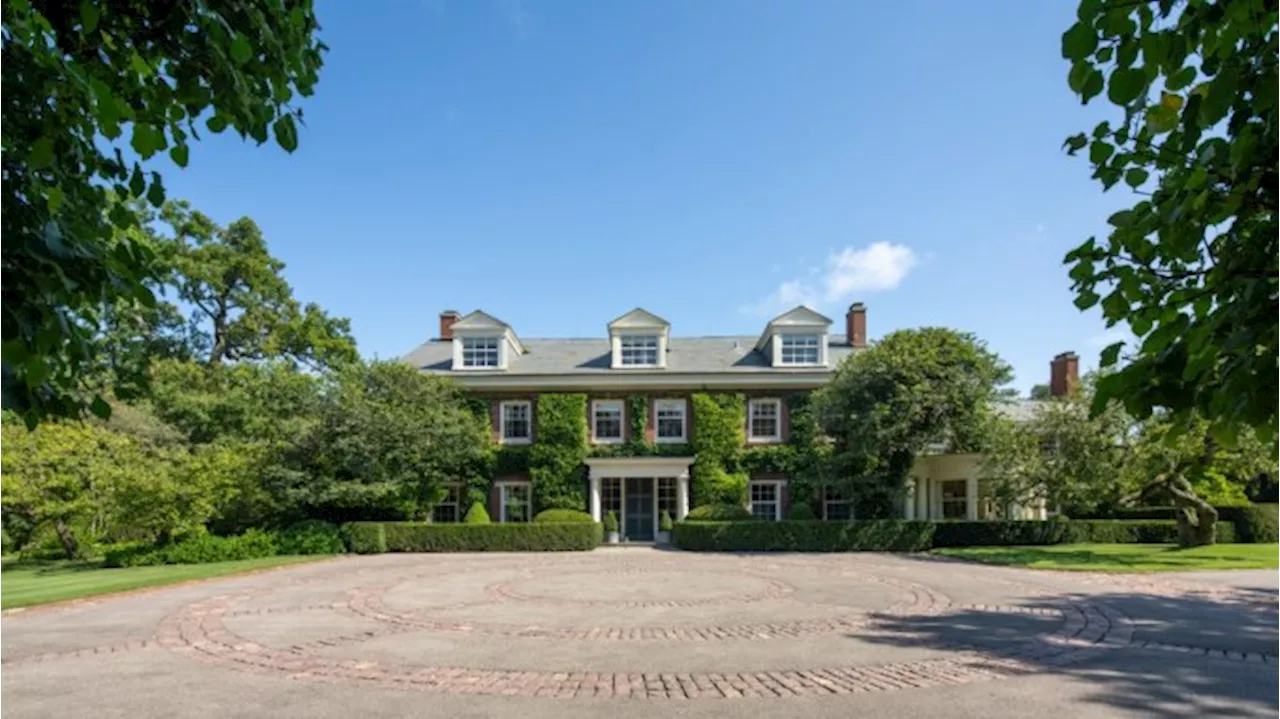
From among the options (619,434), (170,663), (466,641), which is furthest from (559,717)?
(619,434)

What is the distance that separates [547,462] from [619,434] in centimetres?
325

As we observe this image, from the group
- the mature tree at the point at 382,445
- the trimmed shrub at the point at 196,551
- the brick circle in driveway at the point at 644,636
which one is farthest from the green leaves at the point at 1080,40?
the mature tree at the point at 382,445

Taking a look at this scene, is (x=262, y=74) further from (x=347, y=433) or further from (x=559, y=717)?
(x=347, y=433)

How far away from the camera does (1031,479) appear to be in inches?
938

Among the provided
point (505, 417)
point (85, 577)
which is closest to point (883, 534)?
point (505, 417)

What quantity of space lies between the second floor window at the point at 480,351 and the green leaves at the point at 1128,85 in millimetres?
30781

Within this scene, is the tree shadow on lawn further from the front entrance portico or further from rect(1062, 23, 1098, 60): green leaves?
the front entrance portico

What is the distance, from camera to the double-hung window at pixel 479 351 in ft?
106

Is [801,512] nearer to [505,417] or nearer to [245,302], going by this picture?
[505,417]

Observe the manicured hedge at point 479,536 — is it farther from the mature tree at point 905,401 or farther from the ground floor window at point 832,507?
the ground floor window at point 832,507

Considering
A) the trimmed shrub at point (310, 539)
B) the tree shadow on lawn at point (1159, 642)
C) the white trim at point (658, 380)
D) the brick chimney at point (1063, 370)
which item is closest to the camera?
the tree shadow on lawn at point (1159, 642)

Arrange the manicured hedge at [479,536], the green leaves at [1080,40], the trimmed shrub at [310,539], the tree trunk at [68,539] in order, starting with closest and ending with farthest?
the green leaves at [1080,40] < the tree trunk at [68,539] < the trimmed shrub at [310,539] < the manicured hedge at [479,536]

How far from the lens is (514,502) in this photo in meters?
30.7

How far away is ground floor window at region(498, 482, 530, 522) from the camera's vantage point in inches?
1215
